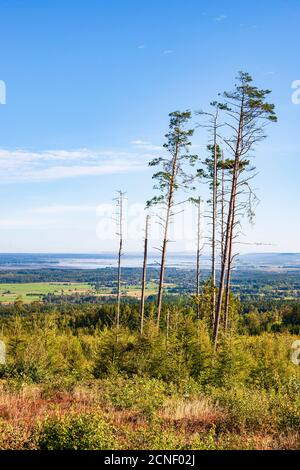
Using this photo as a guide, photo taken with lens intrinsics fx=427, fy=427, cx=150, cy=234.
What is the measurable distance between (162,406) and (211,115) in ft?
50.6

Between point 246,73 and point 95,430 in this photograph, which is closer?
point 95,430

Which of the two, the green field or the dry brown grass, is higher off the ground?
the dry brown grass

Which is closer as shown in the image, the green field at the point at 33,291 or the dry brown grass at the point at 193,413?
A: the dry brown grass at the point at 193,413

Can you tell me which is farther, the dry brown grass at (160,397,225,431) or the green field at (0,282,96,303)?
the green field at (0,282,96,303)

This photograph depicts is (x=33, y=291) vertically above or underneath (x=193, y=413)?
underneath

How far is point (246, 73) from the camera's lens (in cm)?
1855

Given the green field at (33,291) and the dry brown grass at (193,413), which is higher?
the dry brown grass at (193,413)

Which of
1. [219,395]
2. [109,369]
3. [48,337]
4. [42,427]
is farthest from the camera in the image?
[48,337]

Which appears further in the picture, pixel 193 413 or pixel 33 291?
pixel 33 291

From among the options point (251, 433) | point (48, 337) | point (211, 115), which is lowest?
point (48, 337)
